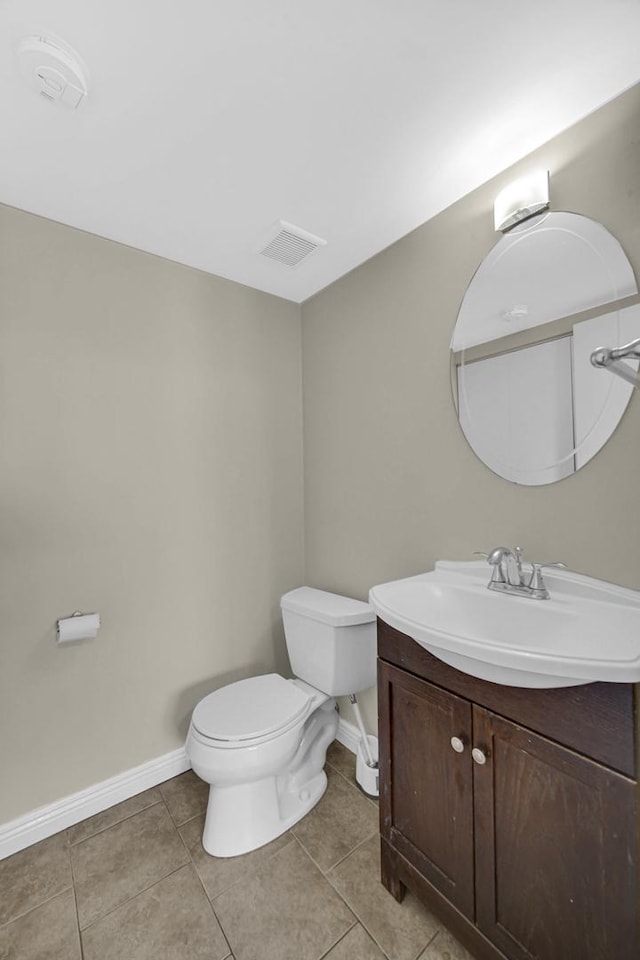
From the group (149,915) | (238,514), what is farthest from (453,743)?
(238,514)

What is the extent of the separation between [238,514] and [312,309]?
1132mm

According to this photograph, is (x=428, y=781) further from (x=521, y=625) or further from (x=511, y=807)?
(x=521, y=625)

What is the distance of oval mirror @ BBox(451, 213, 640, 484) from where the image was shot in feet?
3.72

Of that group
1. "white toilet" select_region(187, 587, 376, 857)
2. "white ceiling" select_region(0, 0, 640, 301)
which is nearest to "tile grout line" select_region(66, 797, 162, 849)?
"white toilet" select_region(187, 587, 376, 857)

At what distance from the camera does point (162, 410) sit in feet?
5.92

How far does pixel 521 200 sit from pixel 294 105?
2.35 feet

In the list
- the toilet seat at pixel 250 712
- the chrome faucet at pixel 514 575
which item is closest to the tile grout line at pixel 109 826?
the toilet seat at pixel 250 712

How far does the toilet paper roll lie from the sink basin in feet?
3.58

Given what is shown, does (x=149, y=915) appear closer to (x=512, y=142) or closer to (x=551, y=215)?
(x=551, y=215)

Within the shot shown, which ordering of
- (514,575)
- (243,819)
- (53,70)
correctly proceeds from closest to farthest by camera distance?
(53,70) → (514,575) → (243,819)

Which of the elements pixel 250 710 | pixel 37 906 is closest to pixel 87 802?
pixel 37 906

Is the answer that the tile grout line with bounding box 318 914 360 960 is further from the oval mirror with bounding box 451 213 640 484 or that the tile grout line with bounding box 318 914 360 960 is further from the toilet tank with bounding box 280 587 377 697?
the oval mirror with bounding box 451 213 640 484

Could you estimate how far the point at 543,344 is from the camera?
128cm

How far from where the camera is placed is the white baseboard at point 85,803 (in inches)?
57.6
